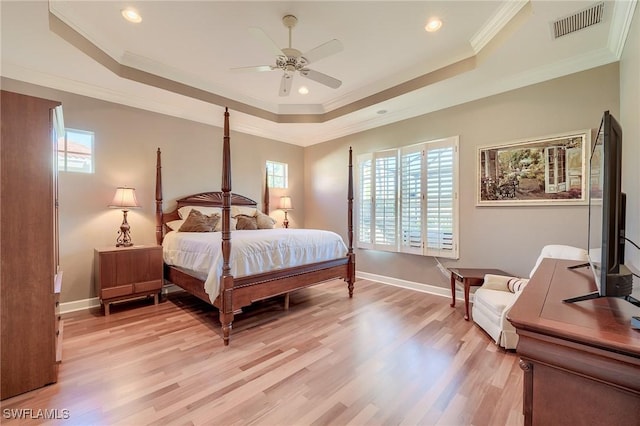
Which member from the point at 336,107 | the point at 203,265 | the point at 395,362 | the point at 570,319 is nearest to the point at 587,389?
the point at 570,319

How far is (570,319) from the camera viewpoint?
2.90ft

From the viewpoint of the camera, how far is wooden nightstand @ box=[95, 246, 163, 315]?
3.16m

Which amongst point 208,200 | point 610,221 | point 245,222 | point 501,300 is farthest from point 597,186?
point 208,200

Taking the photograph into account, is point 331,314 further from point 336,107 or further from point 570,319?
point 336,107

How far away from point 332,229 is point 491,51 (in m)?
3.66

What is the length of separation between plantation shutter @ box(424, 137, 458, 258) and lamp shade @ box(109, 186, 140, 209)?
4.07 metres

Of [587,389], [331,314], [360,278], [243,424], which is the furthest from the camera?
[360,278]

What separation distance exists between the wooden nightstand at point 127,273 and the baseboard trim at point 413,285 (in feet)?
10.8

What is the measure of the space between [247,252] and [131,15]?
2.46m

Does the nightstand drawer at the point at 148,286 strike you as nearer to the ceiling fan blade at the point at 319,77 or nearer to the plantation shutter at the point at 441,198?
the ceiling fan blade at the point at 319,77

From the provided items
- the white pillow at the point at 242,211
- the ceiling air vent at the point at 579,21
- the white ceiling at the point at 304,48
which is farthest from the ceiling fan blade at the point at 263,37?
the white pillow at the point at 242,211

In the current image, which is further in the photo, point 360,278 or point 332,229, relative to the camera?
point 332,229

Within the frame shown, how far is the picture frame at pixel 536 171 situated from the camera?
2840mm

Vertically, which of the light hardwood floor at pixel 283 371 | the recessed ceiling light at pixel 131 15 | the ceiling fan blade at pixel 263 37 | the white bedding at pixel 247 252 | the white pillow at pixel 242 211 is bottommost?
the light hardwood floor at pixel 283 371
